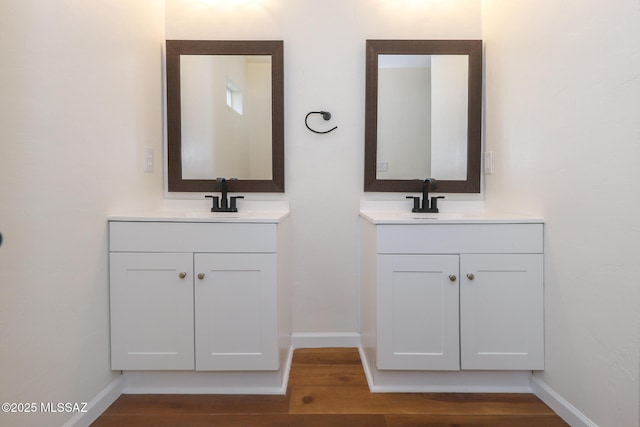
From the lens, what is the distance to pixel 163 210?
201cm

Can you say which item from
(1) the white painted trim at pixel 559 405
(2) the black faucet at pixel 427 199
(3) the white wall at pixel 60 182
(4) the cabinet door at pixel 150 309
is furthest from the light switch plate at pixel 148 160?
(1) the white painted trim at pixel 559 405

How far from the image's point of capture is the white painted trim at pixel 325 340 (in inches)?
81.1

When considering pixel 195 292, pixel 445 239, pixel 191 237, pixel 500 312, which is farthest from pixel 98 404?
pixel 500 312

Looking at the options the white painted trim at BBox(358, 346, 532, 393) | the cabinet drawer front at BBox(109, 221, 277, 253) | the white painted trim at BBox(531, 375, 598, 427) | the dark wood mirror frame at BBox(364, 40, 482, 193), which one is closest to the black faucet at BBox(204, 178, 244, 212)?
the cabinet drawer front at BBox(109, 221, 277, 253)

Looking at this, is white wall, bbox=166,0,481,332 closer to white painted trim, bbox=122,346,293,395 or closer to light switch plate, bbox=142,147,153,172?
white painted trim, bbox=122,346,293,395

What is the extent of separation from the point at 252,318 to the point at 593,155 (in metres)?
1.42

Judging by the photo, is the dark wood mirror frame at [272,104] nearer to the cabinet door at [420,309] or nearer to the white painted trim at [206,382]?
the cabinet door at [420,309]

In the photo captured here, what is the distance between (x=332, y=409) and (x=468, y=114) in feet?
5.45

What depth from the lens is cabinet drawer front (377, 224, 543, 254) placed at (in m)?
1.53

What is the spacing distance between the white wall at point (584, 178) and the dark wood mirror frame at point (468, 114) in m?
0.27

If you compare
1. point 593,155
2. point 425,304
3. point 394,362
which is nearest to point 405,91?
point 593,155

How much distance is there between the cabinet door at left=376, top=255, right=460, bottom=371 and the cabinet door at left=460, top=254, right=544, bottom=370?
51mm

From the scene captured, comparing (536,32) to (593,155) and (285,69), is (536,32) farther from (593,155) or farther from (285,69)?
(285,69)

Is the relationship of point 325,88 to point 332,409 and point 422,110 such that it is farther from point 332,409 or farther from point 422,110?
point 332,409
